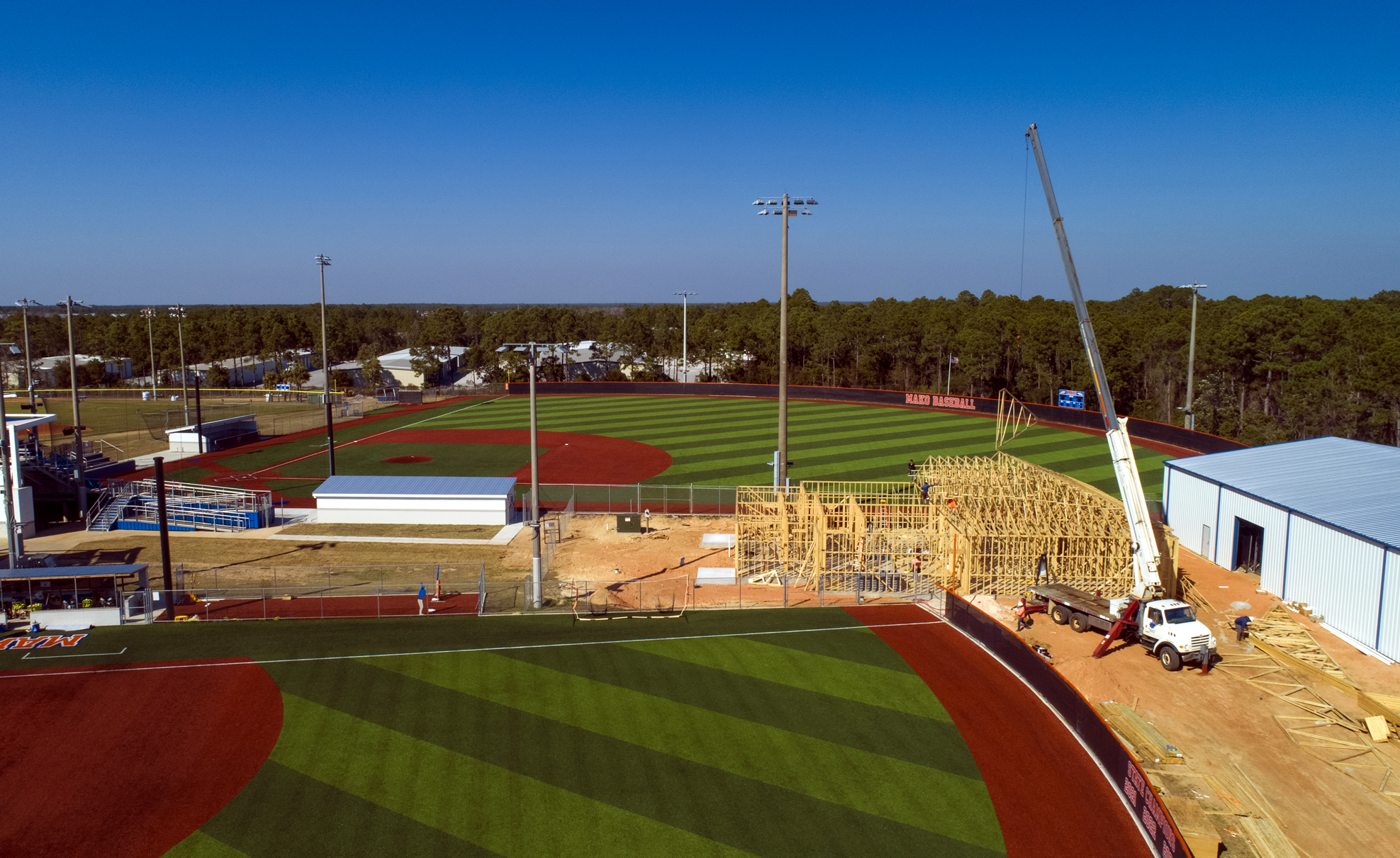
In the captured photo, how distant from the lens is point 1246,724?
67.3 ft

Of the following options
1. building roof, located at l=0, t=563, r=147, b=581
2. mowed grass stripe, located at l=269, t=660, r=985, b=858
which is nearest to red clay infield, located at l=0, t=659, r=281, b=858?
mowed grass stripe, located at l=269, t=660, r=985, b=858

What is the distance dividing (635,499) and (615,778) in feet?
87.0

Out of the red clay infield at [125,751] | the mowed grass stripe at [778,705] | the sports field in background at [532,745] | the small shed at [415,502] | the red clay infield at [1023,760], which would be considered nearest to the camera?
the red clay infield at [1023,760]

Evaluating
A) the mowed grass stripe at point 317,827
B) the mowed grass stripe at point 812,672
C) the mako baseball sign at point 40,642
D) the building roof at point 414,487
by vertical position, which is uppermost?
the building roof at point 414,487

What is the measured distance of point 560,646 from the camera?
24.9 meters

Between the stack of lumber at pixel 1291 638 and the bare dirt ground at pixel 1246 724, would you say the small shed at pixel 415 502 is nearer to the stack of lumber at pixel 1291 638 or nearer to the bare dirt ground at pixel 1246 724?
the bare dirt ground at pixel 1246 724

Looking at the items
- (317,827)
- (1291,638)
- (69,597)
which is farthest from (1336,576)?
(69,597)

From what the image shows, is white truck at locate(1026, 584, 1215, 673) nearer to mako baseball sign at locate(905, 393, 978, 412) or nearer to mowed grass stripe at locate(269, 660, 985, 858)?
mowed grass stripe at locate(269, 660, 985, 858)

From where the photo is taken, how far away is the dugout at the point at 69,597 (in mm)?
26922

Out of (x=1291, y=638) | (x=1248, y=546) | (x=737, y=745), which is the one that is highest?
(x=1248, y=546)

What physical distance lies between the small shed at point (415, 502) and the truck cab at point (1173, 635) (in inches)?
1099

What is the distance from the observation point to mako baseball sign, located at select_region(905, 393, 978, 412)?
8144cm

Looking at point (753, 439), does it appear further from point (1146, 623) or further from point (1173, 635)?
point (1173, 635)

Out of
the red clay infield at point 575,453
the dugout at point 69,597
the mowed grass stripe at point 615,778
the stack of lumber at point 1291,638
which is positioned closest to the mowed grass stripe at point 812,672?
the mowed grass stripe at point 615,778
